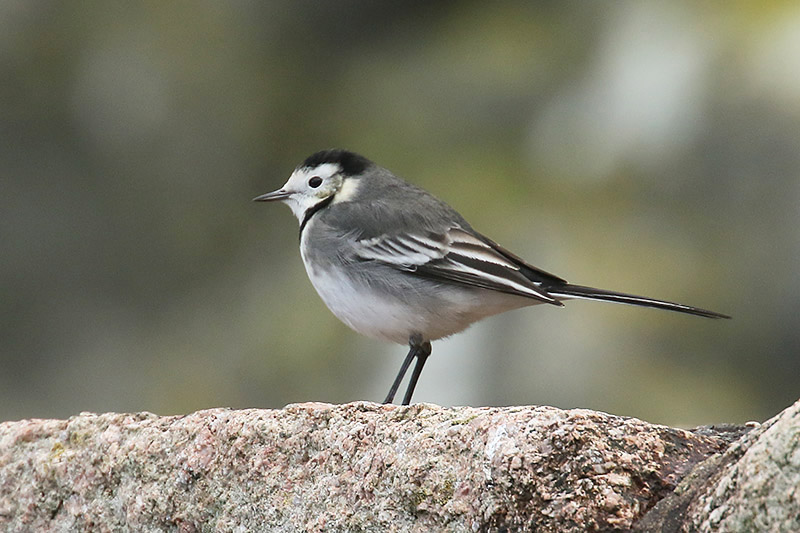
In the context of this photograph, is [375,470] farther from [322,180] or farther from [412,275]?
[322,180]

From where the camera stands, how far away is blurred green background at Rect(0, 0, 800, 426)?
29.1ft

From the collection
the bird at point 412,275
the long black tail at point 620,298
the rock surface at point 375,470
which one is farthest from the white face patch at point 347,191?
the rock surface at point 375,470

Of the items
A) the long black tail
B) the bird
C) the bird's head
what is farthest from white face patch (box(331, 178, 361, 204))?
the long black tail

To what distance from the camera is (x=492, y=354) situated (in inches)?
339

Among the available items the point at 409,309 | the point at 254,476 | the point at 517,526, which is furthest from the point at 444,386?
the point at 517,526

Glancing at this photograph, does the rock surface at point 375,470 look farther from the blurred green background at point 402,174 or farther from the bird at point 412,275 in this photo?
the blurred green background at point 402,174

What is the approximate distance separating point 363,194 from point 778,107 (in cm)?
535

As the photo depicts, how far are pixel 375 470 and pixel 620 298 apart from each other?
2131 millimetres

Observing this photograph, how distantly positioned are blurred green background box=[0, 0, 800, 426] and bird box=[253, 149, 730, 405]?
3067mm

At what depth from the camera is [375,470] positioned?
2795 millimetres

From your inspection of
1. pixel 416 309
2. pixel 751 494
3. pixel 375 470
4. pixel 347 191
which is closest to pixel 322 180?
pixel 347 191

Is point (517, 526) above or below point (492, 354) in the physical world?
above

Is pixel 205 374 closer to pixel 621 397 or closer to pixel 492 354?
pixel 492 354

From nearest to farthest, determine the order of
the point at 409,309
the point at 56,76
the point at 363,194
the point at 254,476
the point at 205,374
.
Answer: the point at 254,476 < the point at 409,309 < the point at 363,194 < the point at 205,374 < the point at 56,76
